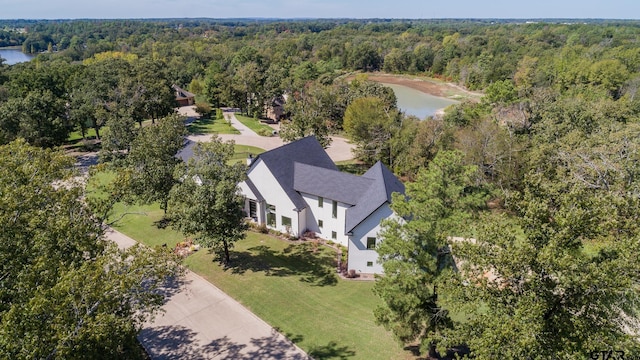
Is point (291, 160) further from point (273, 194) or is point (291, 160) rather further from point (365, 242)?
point (365, 242)

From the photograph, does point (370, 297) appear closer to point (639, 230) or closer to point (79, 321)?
point (639, 230)

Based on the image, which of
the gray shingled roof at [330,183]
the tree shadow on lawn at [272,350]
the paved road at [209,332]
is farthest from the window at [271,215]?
the tree shadow on lawn at [272,350]

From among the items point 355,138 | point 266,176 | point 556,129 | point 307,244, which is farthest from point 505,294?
point 355,138

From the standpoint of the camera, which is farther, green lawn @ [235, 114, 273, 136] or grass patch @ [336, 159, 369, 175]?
green lawn @ [235, 114, 273, 136]

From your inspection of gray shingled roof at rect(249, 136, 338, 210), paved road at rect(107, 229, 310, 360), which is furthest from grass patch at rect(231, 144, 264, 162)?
paved road at rect(107, 229, 310, 360)

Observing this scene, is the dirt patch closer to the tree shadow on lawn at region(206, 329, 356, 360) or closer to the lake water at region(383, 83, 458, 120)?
the lake water at region(383, 83, 458, 120)
